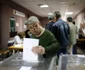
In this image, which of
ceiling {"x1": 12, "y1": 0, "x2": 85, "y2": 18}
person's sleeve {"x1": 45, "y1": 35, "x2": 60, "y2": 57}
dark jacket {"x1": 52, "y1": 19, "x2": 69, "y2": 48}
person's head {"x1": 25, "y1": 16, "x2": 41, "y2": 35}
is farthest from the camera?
ceiling {"x1": 12, "y1": 0, "x2": 85, "y2": 18}

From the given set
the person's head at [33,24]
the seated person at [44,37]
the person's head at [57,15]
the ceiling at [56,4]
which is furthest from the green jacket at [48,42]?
the ceiling at [56,4]

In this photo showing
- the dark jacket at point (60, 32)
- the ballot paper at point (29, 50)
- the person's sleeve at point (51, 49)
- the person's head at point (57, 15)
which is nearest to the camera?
the ballot paper at point (29, 50)

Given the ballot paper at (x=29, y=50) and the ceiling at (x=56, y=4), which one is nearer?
the ballot paper at (x=29, y=50)

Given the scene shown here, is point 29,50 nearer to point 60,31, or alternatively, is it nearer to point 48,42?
point 48,42

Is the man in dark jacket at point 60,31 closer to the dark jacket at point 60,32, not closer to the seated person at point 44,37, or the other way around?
the dark jacket at point 60,32

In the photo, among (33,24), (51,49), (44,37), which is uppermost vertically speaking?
(33,24)

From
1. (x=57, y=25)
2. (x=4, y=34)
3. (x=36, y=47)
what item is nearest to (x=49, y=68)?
(x=36, y=47)

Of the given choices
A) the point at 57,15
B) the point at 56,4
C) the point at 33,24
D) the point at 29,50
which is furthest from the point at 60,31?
the point at 56,4

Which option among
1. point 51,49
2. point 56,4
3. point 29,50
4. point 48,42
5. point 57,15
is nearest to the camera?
point 29,50

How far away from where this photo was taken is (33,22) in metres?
1.78

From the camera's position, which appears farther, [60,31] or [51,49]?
[60,31]

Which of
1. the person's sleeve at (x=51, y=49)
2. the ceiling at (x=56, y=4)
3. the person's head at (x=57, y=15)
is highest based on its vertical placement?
the ceiling at (x=56, y=4)

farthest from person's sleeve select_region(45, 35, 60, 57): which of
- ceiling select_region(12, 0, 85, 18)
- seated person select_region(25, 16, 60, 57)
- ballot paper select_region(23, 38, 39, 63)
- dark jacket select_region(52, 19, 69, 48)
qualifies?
ceiling select_region(12, 0, 85, 18)

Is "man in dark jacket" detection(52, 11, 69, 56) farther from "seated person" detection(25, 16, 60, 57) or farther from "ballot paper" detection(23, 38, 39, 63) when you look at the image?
"ballot paper" detection(23, 38, 39, 63)
